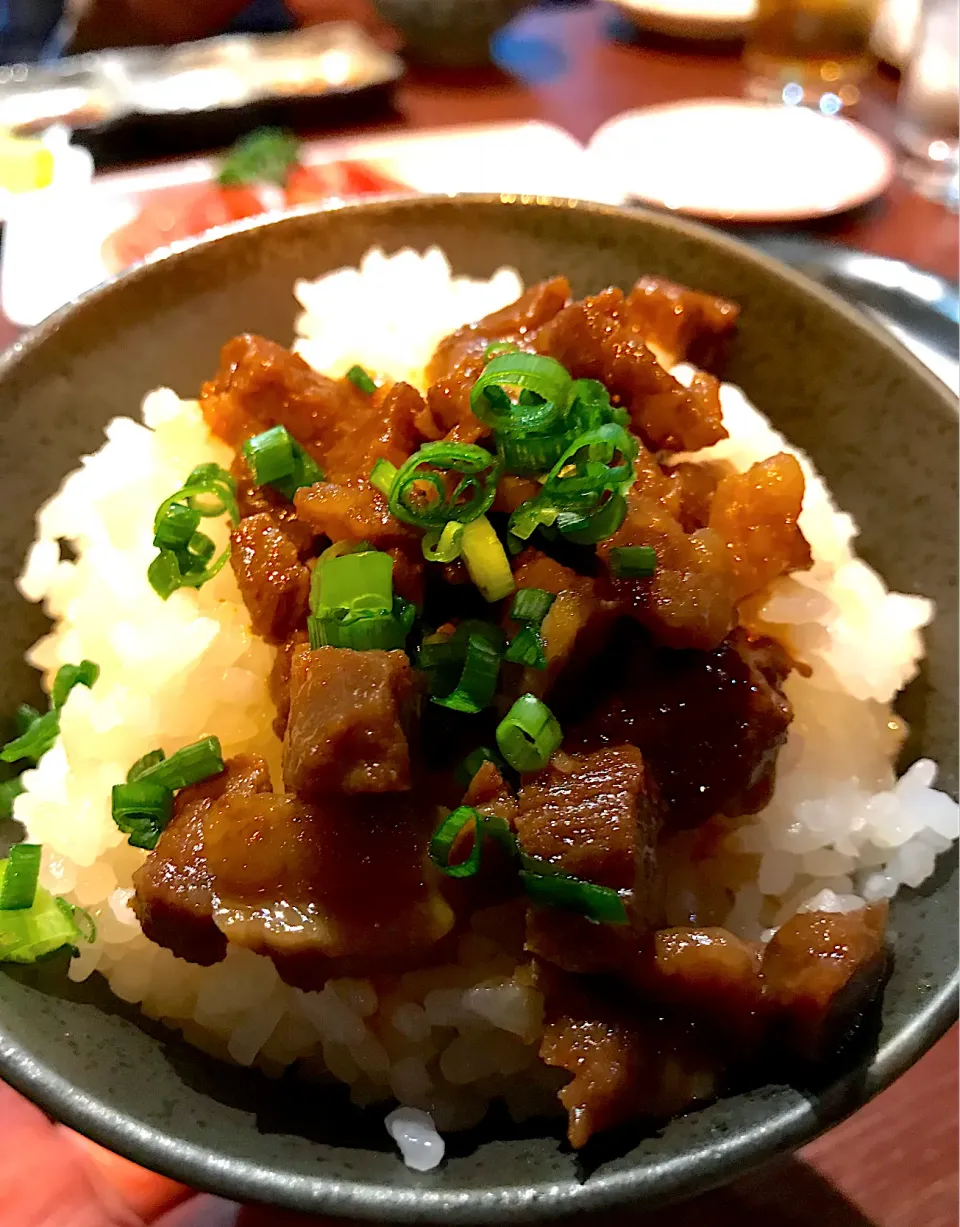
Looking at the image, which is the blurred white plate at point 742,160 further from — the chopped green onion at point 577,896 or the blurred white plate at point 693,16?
the chopped green onion at point 577,896

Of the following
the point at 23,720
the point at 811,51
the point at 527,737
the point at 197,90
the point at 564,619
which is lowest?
the point at 23,720

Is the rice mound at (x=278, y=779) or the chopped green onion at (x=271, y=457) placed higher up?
the chopped green onion at (x=271, y=457)

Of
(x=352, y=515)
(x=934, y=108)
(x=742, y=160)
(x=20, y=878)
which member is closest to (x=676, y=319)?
(x=352, y=515)

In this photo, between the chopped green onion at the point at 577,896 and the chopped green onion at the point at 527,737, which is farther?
the chopped green onion at the point at 527,737

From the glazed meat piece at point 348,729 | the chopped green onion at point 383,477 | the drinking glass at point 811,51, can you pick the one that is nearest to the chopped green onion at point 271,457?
the chopped green onion at point 383,477

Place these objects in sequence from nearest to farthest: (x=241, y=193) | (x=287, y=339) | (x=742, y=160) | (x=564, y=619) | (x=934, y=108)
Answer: (x=564, y=619) → (x=287, y=339) → (x=241, y=193) → (x=742, y=160) → (x=934, y=108)

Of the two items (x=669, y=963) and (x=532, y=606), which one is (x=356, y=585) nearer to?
(x=532, y=606)

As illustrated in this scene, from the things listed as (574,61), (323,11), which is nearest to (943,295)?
(574,61)
